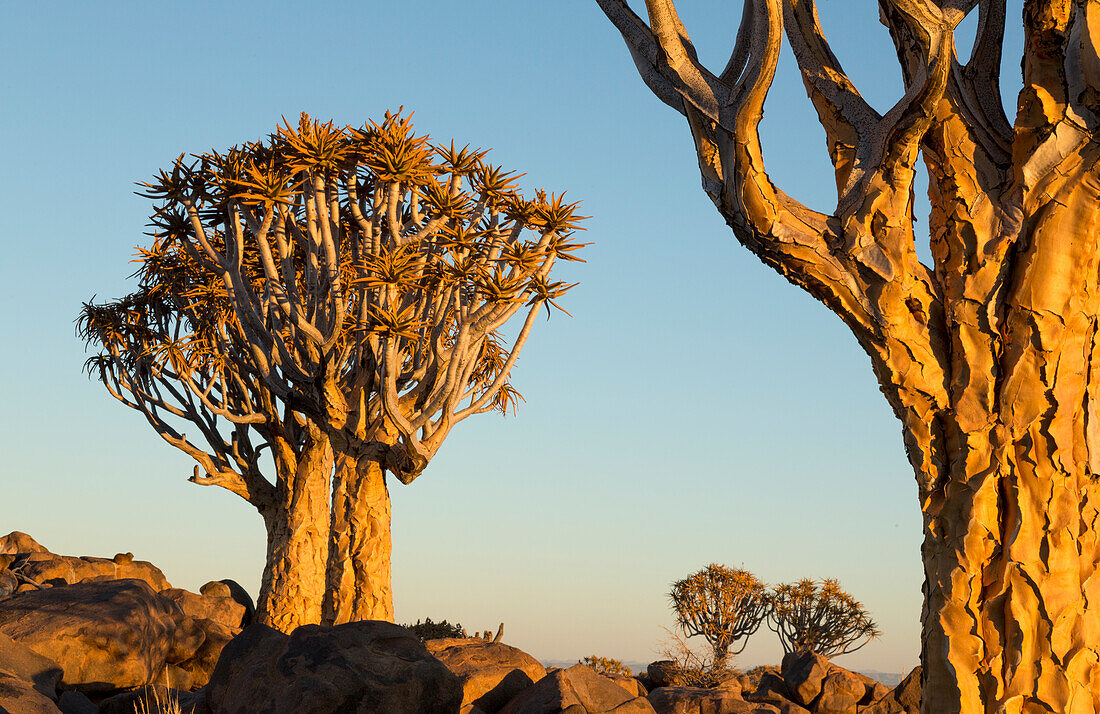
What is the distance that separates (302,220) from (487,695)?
9388mm

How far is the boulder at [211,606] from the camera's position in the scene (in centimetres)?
1638

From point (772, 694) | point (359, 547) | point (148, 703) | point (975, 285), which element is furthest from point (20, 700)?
point (772, 694)

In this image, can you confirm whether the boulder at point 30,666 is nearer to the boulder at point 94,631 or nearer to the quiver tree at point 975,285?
the boulder at point 94,631

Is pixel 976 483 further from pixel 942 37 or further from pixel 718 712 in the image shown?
pixel 718 712

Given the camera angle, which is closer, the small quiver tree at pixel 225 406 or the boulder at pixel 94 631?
the boulder at pixel 94 631

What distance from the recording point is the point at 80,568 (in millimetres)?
16859

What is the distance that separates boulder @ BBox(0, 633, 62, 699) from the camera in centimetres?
793

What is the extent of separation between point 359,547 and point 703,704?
630 centimetres

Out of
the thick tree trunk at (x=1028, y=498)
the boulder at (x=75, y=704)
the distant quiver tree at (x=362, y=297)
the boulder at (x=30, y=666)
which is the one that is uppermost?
the distant quiver tree at (x=362, y=297)

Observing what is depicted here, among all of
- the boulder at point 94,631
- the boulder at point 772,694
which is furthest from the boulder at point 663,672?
the boulder at point 94,631

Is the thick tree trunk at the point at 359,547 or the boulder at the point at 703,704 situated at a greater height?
the thick tree trunk at the point at 359,547

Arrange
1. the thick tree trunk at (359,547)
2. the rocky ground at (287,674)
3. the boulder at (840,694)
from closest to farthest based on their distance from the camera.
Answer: the rocky ground at (287,674), the boulder at (840,694), the thick tree trunk at (359,547)

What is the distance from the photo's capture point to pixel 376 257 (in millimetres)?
13531

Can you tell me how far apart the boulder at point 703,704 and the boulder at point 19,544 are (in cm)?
1376
